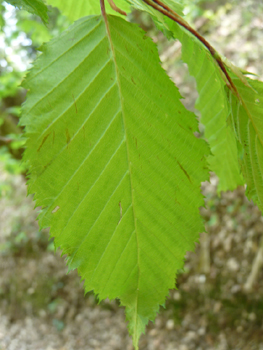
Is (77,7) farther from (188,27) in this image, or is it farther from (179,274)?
(179,274)

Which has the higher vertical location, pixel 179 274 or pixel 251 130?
pixel 251 130

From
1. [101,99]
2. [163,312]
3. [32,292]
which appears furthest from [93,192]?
[32,292]

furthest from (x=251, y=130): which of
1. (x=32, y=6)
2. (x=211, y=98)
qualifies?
(x=32, y=6)

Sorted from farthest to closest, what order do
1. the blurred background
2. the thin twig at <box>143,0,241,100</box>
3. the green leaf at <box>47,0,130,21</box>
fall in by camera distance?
the blurred background < the green leaf at <box>47,0,130,21</box> < the thin twig at <box>143,0,241,100</box>

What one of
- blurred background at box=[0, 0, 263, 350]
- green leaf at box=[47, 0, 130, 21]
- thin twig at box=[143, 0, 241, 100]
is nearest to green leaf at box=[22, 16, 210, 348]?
thin twig at box=[143, 0, 241, 100]

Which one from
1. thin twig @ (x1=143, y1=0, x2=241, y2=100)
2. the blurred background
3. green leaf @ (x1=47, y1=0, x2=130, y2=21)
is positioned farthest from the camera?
the blurred background

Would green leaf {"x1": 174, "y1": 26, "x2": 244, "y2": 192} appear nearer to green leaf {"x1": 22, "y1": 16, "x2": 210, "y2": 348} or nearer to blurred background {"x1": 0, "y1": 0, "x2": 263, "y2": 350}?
green leaf {"x1": 22, "y1": 16, "x2": 210, "y2": 348}
